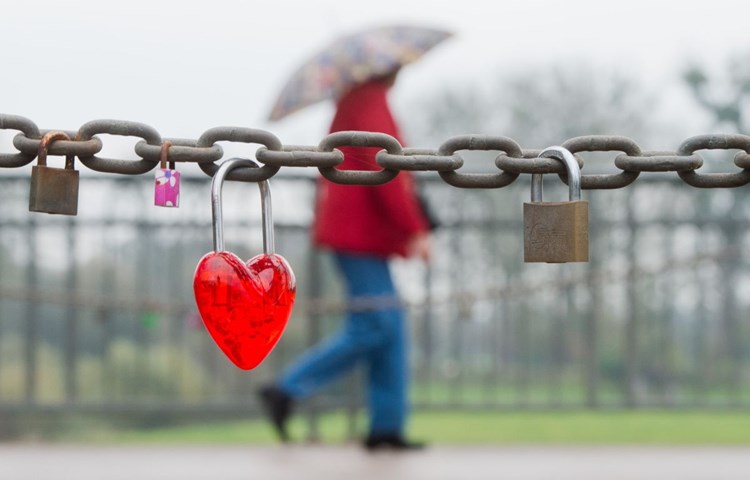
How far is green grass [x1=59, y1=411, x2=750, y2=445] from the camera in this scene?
5043 millimetres

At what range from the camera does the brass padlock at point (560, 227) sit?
1364 millimetres

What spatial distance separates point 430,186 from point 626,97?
3407 mm

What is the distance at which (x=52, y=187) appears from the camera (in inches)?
52.7

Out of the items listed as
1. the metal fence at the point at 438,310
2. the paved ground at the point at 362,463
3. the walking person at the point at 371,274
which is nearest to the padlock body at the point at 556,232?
the paved ground at the point at 362,463

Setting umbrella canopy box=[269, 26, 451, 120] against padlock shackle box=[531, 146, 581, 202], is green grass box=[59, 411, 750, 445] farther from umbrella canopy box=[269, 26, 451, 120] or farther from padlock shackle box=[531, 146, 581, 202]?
padlock shackle box=[531, 146, 581, 202]

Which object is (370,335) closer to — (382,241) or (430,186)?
(382,241)

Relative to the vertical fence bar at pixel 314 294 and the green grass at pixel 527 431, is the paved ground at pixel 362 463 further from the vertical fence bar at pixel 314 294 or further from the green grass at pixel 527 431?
the vertical fence bar at pixel 314 294

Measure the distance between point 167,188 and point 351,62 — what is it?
3.17 m

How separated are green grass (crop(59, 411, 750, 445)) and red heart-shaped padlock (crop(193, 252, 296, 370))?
3544mm

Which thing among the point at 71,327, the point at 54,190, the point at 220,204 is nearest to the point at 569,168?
the point at 220,204

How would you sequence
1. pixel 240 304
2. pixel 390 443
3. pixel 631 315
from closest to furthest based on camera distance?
pixel 240 304, pixel 390 443, pixel 631 315

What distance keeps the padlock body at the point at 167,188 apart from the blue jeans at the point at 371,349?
286cm

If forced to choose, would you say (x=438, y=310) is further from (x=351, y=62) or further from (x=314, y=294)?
(x=351, y=62)

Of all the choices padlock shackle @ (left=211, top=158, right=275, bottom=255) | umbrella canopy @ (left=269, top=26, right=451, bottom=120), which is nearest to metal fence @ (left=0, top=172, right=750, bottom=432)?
umbrella canopy @ (left=269, top=26, right=451, bottom=120)
